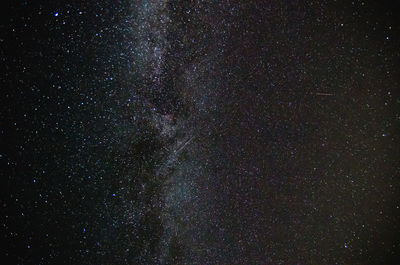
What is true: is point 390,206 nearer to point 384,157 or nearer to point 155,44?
point 384,157

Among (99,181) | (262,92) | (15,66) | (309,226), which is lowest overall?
(309,226)

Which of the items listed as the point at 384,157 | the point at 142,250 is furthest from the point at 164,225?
the point at 384,157

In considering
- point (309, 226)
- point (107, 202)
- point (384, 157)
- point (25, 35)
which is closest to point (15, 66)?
point (25, 35)

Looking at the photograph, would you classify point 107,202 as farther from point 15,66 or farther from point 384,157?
point 384,157

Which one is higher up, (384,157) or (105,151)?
(105,151)

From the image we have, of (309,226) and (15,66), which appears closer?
(15,66)

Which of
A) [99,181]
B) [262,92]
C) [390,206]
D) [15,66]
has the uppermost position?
[15,66]
